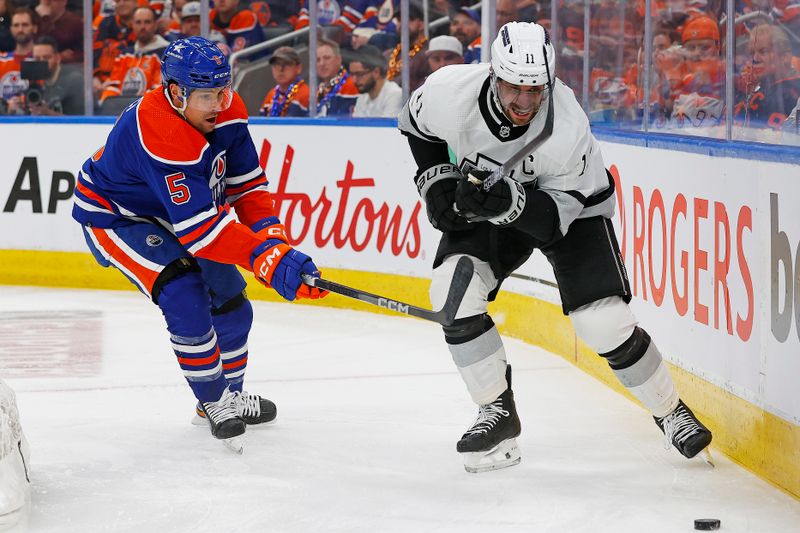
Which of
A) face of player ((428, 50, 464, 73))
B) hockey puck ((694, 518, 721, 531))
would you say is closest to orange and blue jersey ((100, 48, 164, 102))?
face of player ((428, 50, 464, 73))

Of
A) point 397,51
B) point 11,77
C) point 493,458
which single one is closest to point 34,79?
point 11,77

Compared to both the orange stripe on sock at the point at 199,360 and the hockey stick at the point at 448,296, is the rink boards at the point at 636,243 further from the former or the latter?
the orange stripe on sock at the point at 199,360

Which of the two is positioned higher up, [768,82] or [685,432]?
[768,82]

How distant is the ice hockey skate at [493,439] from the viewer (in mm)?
3223

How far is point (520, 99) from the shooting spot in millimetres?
2953

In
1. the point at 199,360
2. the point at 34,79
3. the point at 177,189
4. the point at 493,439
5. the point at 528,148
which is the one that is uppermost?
the point at 34,79

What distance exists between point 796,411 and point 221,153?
1.57 metres

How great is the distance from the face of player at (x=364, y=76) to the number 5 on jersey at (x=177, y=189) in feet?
9.03

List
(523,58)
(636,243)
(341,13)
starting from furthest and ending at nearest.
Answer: (341,13) < (636,243) < (523,58)

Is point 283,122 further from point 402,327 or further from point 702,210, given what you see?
point 702,210

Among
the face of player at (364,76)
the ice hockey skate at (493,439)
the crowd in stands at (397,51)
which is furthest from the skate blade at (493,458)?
the face of player at (364,76)

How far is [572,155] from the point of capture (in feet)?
9.97

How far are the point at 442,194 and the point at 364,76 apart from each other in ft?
9.58

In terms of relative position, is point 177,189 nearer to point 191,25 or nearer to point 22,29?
point 191,25
